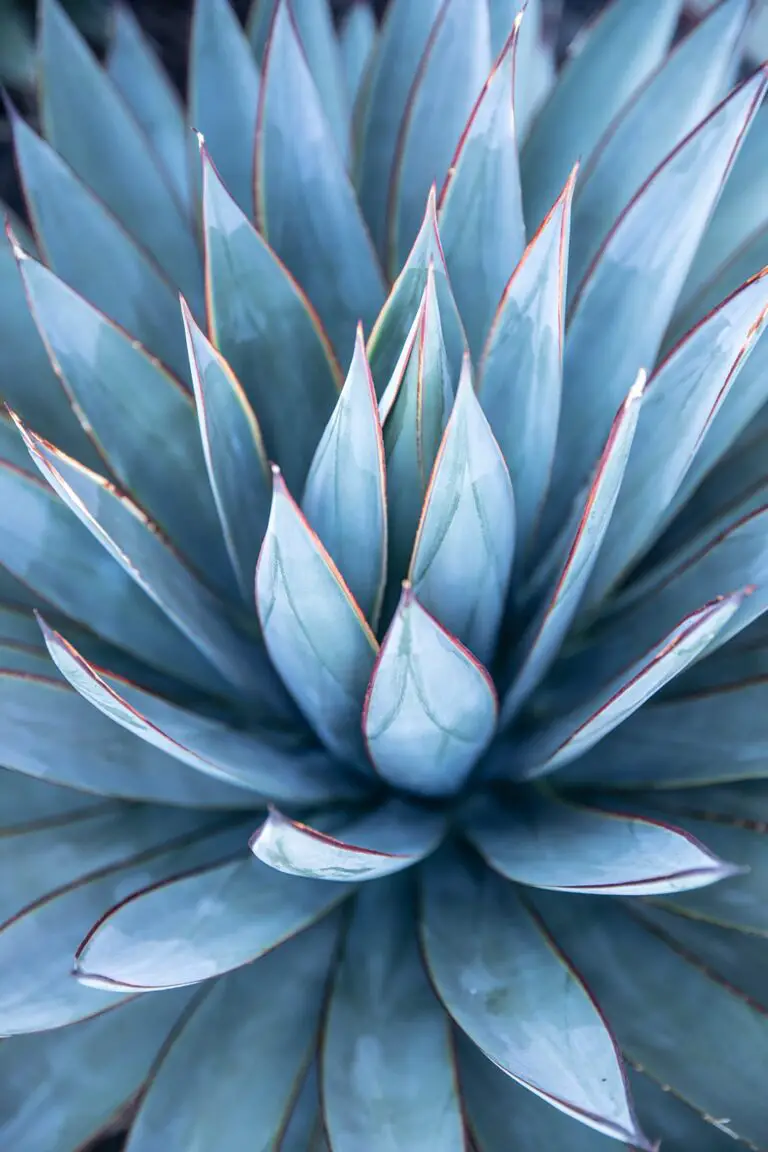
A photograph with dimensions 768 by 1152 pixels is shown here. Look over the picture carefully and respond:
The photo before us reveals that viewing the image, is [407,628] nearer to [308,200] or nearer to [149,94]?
[308,200]

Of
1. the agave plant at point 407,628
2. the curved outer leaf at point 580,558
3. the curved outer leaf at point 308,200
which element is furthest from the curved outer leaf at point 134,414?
the curved outer leaf at point 580,558

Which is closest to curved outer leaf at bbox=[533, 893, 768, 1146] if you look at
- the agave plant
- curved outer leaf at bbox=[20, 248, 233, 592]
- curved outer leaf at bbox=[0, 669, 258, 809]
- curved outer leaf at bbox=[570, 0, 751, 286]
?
the agave plant

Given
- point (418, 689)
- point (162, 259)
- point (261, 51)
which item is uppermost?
point (261, 51)

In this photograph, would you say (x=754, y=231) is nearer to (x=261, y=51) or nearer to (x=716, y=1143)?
(x=261, y=51)

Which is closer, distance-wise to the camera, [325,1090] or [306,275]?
[325,1090]

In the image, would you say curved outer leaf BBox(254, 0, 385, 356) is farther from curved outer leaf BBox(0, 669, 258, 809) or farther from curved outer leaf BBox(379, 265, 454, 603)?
curved outer leaf BBox(0, 669, 258, 809)

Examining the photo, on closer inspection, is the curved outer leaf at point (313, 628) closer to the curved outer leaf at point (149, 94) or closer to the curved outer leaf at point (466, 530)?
the curved outer leaf at point (466, 530)

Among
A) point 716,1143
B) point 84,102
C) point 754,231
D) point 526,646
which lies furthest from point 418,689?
point 84,102

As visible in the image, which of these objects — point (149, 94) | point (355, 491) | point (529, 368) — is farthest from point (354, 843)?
point (149, 94)
